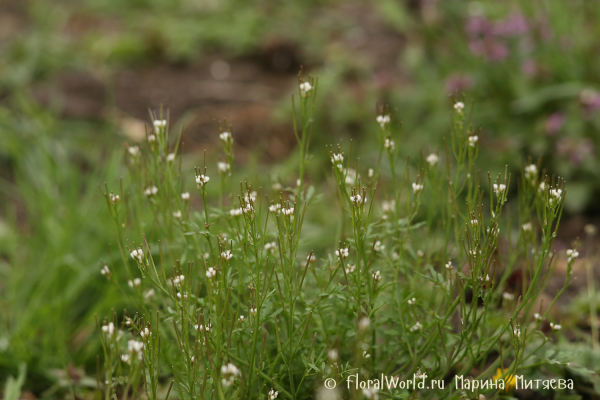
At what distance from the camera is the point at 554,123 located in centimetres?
303

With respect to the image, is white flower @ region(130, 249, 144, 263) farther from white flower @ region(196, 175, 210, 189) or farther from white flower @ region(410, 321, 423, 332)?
white flower @ region(410, 321, 423, 332)

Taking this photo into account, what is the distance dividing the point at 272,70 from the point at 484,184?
8.26 ft

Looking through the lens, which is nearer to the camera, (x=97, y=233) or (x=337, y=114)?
(x=97, y=233)

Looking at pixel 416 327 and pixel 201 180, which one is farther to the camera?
pixel 416 327

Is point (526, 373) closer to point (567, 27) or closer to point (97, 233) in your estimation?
point (97, 233)

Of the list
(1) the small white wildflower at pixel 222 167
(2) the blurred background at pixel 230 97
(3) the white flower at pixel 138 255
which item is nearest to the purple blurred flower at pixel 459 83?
(2) the blurred background at pixel 230 97

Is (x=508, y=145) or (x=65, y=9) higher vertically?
A: (x=65, y=9)

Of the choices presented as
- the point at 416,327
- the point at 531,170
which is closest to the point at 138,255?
the point at 416,327

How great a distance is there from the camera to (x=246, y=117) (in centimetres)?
412

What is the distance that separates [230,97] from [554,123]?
8.12 ft

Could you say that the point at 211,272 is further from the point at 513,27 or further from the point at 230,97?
the point at 230,97

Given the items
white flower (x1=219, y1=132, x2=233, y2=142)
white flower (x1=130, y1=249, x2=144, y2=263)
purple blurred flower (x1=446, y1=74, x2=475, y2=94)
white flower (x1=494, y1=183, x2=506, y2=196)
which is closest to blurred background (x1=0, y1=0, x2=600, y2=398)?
purple blurred flower (x1=446, y1=74, x2=475, y2=94)

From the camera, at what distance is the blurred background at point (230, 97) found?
2.36 metres

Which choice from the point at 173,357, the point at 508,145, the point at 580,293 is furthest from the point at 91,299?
the point at 508,145
